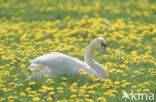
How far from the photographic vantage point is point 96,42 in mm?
7500

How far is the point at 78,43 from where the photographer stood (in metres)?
11.0

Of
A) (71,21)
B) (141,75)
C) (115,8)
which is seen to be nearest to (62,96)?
(141,75)

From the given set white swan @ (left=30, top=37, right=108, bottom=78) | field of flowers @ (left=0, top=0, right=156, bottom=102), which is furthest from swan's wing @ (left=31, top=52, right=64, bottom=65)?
field of flowers @ (left=0, top=0, right=156, bottom=102)

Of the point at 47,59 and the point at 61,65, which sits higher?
the point at 47,59

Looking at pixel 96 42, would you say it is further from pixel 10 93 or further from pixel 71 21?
pixel 71 21

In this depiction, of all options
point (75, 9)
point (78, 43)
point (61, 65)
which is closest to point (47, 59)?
point (61, 65)

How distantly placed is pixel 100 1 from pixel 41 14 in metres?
3.72

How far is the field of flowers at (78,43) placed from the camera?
633 centimetres

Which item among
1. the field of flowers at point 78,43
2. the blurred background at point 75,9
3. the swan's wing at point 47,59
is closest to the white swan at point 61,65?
the swan's wing at point 47,59

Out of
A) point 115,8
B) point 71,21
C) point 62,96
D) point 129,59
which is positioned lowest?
point 62,96

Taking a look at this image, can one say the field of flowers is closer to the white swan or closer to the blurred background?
the blurred background

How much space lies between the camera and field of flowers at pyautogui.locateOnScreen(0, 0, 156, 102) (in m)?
6.33

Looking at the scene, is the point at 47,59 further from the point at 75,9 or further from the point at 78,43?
the point at 75,9

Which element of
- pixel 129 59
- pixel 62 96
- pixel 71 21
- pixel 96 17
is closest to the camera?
pixel 62 96
